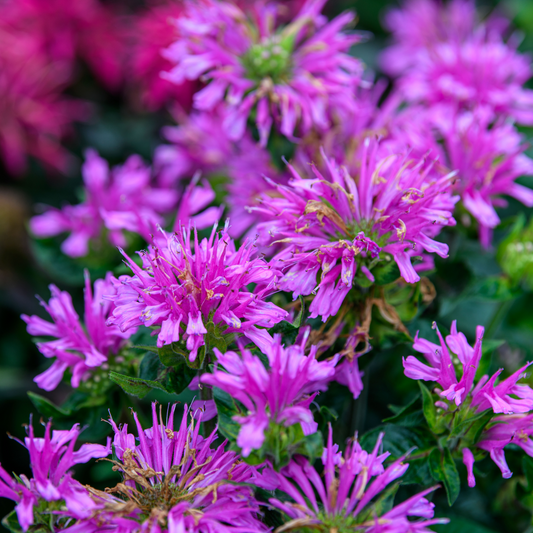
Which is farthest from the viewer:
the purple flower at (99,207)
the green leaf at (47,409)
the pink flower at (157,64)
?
the pink flower at (157,64)

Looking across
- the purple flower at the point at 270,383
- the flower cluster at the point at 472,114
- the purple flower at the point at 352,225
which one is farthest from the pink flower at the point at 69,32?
the purple flower at the point at 270,383

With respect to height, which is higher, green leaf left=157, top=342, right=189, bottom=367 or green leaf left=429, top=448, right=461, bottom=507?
green leaf left=157, top=342, right=189, bottom=367

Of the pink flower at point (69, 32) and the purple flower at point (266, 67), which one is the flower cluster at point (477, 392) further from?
the pink flower at point (69, 32)

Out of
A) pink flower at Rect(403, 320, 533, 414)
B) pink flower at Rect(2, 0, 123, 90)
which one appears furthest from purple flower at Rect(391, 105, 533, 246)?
pink flower at Rect(2, 0, 123, 90)

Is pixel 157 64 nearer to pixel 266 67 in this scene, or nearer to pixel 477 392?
pixel 266 67

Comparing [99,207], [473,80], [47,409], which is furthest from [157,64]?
[47,409]

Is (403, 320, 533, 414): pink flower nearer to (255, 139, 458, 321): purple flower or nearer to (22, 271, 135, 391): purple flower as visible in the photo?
(255, 139, 458, 321): purple flower
